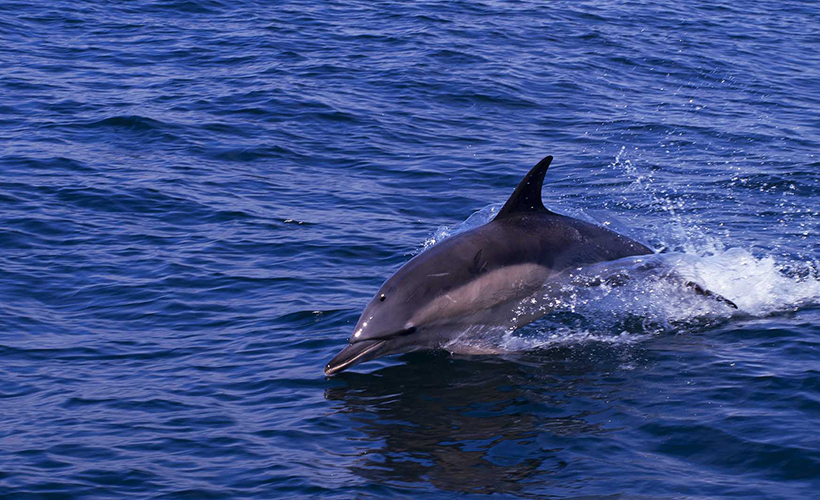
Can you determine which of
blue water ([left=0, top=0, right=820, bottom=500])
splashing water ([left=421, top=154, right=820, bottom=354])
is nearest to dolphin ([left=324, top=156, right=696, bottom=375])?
splashing water ([left=421, top=154, right=820, bottom=354])

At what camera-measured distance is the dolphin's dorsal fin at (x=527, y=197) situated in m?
10.2

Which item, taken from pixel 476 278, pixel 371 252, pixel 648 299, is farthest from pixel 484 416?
pixel 371 252

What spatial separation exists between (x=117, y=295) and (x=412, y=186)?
5.30 m

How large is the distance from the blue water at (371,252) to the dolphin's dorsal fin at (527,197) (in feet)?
3.89

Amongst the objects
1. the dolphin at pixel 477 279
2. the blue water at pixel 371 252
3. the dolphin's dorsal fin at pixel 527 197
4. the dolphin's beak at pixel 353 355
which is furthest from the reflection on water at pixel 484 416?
the dolphin's dorsal fin at pixel 527 197

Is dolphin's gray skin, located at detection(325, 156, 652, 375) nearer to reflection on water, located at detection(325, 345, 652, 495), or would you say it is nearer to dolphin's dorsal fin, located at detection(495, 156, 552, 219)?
dolphin's dorsal fin, located at detection(495, 156, 552, 219)

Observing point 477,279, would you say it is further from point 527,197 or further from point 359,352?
point 359,352

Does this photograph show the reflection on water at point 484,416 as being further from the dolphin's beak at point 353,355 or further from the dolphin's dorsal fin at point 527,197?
the dolphin's dorsal fin at point 527,197

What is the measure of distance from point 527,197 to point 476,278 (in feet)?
3.00

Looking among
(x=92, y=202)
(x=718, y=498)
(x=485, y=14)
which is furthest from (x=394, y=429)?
(x=485, y=14)

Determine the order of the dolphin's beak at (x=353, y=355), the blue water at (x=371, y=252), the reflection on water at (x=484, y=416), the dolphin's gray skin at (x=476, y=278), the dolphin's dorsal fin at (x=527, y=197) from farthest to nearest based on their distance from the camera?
the dolphin's dorsal fin at (x=527, y=197) < the dolphin's gray skin at (x=476, y=278) < the dolphin's beak at (x=353, y=355) < the blue water at (x=371, y=252) < the reflection on water at (x=484, y=416)

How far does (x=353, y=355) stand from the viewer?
379 inches

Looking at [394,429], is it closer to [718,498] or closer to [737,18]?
[718,498]

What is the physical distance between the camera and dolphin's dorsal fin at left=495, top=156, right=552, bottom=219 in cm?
1020
